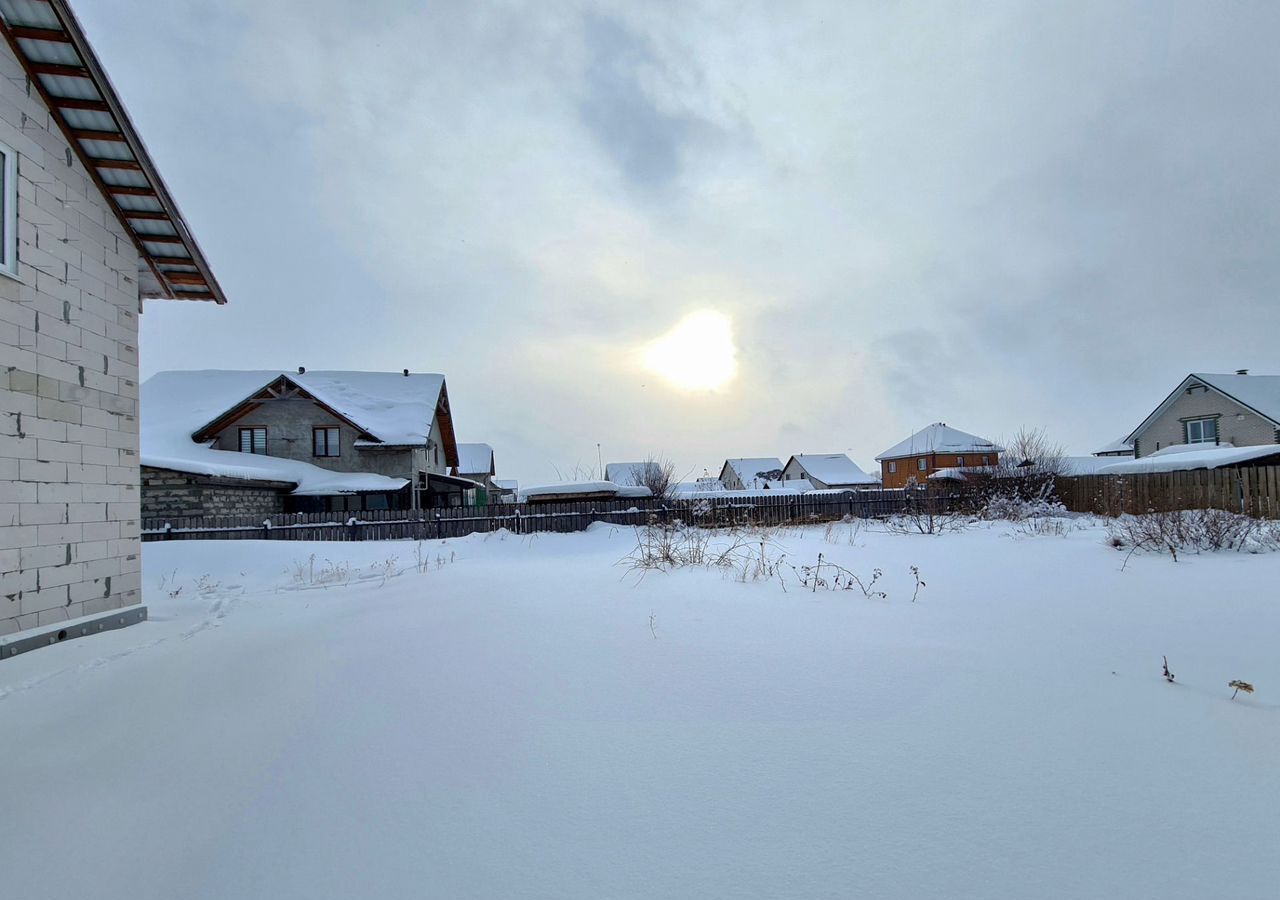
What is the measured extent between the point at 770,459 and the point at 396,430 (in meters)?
45.0

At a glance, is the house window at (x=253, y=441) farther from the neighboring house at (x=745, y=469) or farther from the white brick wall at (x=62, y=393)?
the neighboring house at (x=745, y=469)

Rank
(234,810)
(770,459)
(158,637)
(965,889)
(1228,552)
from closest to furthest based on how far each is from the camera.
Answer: (965,889), (234,810), (158,637), (1228,552), (770,459)

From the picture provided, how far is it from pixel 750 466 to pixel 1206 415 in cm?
3615

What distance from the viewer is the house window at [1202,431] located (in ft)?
82.6

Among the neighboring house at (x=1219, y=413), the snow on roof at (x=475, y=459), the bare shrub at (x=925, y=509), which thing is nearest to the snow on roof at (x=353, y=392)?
the bare shrub at (x=925, y=509)

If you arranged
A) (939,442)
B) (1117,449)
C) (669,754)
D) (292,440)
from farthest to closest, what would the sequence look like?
(939,442) → (1117,449) → (292,440) → (669,754)

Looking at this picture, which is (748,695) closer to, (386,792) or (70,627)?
(386,792)

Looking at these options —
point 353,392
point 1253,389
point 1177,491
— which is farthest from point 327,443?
point 1253,389

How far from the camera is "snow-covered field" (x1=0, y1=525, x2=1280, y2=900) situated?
1.70 meters

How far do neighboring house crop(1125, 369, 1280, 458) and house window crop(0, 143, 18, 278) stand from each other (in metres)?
34.3

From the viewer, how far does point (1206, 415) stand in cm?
2536

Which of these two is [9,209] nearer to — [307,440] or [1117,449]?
[307,440]

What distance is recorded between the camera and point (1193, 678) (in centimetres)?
292

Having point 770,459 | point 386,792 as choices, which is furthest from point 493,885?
point 770,459
